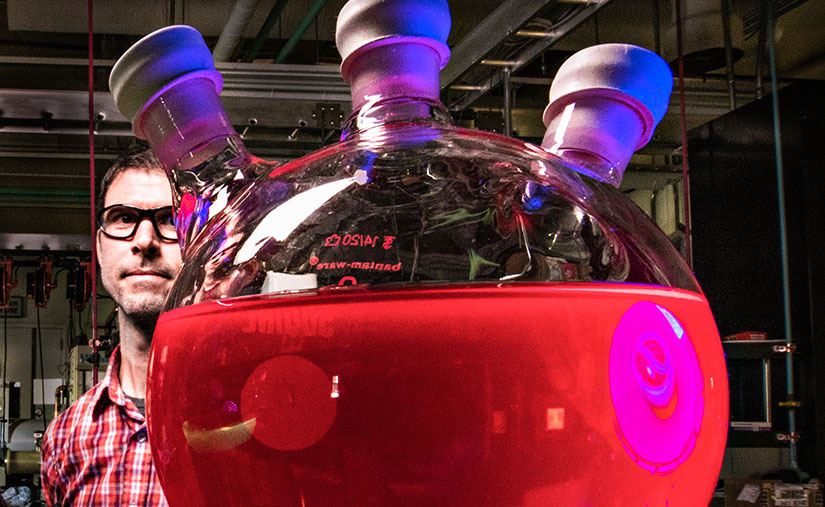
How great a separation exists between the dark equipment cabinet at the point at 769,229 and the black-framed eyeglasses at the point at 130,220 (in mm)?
2672

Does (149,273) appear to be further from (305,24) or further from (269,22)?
(269,22)

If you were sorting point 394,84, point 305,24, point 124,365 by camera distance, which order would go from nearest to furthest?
point 394,84 → point 124,365 → point 305,24

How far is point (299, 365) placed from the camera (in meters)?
0.33

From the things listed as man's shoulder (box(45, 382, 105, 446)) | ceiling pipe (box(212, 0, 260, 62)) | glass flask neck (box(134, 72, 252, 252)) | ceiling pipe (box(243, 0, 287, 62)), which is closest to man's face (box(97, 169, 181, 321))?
man's shoulder (box(45, 382, 105, 446))

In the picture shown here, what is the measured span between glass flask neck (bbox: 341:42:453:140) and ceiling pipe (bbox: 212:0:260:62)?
327cm

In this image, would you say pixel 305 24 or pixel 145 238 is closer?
pixel 145 238

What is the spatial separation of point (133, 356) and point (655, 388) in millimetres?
1240

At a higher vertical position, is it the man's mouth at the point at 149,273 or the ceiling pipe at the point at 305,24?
the ceiling pipe at the point at 305,24

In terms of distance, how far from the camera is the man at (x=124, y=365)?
51.3 inches

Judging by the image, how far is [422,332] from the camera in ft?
1.05

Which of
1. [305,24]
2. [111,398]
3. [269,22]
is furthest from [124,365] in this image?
[269,22]

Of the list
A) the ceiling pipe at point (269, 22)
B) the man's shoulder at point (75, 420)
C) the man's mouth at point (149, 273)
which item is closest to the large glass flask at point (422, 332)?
the man's mouth at point (149, 273)

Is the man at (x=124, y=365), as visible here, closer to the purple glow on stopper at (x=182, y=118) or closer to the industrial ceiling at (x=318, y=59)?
the purple glow on stopper at (x=182, y=118)

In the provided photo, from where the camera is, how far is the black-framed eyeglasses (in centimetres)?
130
